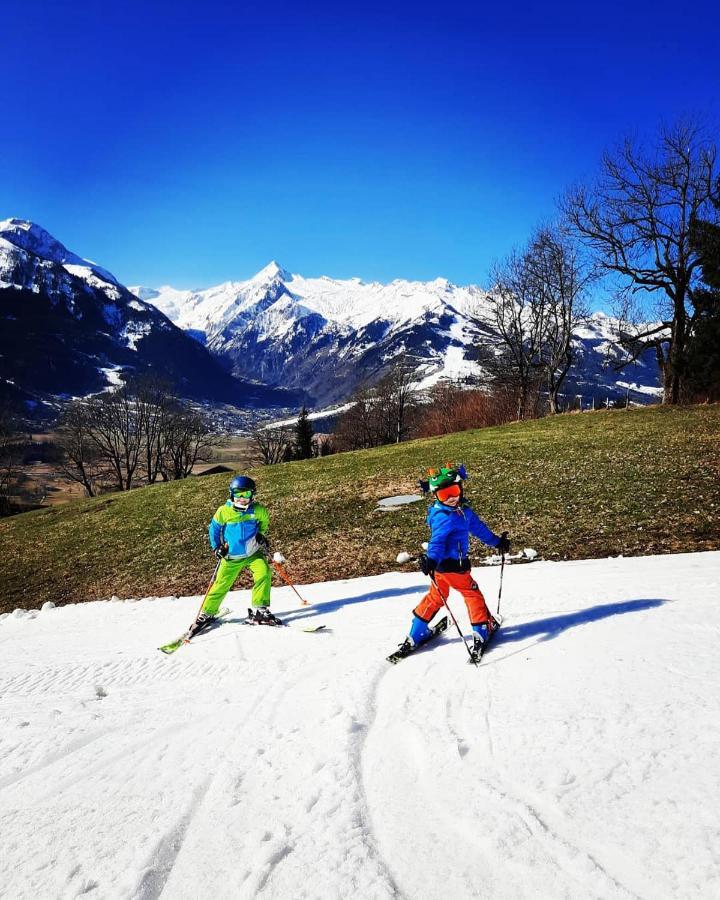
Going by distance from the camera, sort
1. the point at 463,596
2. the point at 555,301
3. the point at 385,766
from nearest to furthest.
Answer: the point at 385,766
the point at 463,596
the point at 555,301

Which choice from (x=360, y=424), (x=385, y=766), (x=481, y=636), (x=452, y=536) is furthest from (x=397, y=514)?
(x=360, y=424)

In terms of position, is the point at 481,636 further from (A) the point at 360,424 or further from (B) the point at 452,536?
(A) the point at 360,424

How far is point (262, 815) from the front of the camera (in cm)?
408

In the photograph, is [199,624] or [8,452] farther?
[8,452]

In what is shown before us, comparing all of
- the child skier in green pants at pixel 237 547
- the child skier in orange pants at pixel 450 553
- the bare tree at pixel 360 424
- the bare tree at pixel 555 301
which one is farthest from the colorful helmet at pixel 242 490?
the bare tree at pixel 360 424

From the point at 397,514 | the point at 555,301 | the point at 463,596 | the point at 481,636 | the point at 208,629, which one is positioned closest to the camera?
the point at 481,636

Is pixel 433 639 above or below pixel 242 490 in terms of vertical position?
below

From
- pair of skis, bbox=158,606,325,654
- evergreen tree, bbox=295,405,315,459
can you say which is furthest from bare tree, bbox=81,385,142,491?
pair of skis, bbox=158,606,325,654

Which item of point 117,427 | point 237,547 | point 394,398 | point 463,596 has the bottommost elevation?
point 463,596

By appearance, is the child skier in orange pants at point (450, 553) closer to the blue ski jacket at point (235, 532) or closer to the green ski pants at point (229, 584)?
the green ski pants at point (229, 584)

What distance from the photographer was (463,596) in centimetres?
689

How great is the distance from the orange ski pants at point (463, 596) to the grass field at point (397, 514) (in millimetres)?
6008

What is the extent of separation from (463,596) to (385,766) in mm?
2764

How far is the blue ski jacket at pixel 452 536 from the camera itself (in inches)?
273
